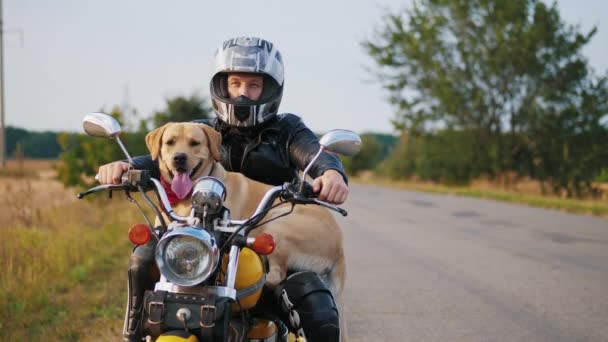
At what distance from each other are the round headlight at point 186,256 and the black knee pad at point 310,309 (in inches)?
24.0

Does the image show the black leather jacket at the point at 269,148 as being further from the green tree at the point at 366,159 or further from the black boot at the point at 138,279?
the green tree at the point at 366,159

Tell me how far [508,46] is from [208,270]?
29.2m

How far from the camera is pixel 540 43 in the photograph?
96.7 feet

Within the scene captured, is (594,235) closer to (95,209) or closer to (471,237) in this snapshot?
(471,237)

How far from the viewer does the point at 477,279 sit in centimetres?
771

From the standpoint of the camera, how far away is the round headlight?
2.29 metres

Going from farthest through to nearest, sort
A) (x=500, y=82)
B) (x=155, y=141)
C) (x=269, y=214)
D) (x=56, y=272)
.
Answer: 1. (x=500, y=82)
2. (x=56, y=272)
3. (x=155, y=141)
4. (x=269, y=214)

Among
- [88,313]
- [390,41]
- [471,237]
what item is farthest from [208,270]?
[390,41]

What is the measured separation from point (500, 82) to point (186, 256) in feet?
98.7

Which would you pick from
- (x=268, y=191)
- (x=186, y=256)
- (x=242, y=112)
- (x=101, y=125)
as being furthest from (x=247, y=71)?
(x=186, y=256)

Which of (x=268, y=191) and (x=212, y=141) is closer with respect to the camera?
(x=268, y=191)

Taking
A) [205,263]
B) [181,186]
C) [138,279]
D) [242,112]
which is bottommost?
[138,279]

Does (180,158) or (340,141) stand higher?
(340,141)

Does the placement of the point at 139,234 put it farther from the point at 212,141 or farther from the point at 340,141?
the point at 212,141
